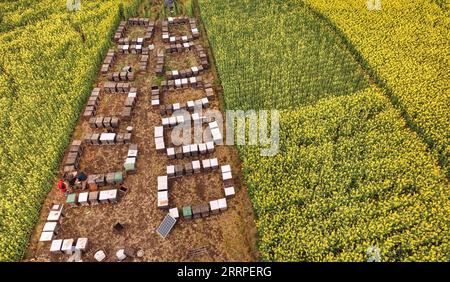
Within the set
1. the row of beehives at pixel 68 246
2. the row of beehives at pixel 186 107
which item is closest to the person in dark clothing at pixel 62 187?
the row of beehives at pixel 68 246

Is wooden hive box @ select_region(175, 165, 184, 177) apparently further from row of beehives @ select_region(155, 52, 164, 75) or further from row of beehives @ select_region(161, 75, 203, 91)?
row of beehives @ select_region(155, 52, 164, 75)

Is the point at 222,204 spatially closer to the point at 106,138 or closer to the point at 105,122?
the point at 106,138

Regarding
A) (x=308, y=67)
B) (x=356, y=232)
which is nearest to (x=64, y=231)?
(x=356, y=232)

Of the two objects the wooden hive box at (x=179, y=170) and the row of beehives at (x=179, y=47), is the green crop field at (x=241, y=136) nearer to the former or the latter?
the wooden hive box at (x=179, y=170)

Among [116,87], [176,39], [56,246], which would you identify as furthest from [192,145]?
[176,39]

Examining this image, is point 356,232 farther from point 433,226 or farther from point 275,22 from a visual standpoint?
point 275,22

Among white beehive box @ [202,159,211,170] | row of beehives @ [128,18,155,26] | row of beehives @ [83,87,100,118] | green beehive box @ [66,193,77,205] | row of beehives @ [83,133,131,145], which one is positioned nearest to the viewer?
green beehive box @ [66,193,77,205]

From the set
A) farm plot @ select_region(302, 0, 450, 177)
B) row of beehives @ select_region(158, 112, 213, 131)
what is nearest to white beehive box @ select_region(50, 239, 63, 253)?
row of beehives @ select_region(158, 112, 213, 131)
